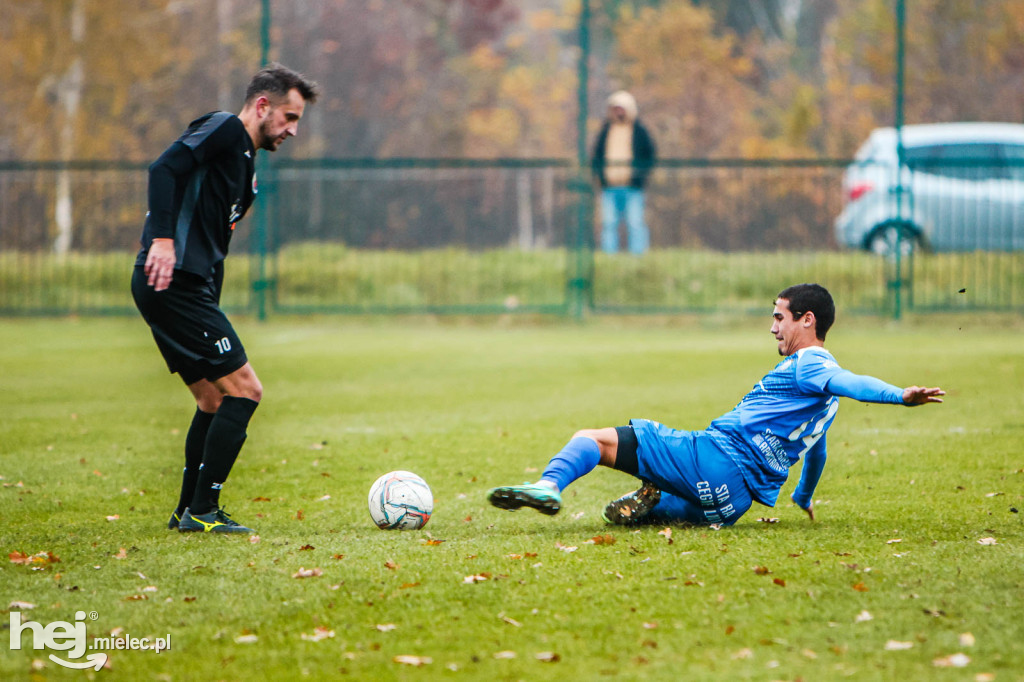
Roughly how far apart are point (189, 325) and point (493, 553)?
164 cm

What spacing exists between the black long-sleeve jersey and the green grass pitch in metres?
1.20

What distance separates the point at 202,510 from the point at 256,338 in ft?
31.9

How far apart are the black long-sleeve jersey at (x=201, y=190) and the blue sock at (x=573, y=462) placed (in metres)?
1.71

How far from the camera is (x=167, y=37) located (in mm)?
24562

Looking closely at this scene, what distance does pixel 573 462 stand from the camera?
4.79 meters

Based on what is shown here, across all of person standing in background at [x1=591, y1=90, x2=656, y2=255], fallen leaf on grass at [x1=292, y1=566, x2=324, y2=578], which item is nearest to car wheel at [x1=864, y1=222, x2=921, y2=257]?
person standing in background at [x1=591, y1=90, x2=656, y2=255]

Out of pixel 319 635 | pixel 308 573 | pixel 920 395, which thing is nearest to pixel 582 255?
pixel 920 395

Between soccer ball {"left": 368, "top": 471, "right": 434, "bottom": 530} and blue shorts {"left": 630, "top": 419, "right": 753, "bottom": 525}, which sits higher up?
blue shorts {"left": 630, "top": 419, "right": 753, "bottom": 525}

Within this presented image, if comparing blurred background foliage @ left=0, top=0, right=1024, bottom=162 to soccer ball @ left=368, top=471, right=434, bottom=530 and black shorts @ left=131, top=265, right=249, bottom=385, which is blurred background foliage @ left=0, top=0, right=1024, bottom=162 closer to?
black shorts @ left=131, top=265, right=249, bottom=385

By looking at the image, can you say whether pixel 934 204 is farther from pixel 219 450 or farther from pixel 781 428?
pixel 219 450

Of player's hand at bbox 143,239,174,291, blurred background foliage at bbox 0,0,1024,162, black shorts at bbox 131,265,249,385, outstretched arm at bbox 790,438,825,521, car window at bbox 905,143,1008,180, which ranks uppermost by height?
blurred background foliage at bbox 0,0,1024,162

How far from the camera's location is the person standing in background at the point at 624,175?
16.1 meters

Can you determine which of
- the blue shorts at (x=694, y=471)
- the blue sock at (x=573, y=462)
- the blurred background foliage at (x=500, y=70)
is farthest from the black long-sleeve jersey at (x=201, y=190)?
the blurred background foliage at (x=500, y=70)

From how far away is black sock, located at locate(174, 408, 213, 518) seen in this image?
17.3 feet
